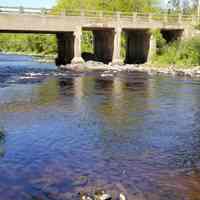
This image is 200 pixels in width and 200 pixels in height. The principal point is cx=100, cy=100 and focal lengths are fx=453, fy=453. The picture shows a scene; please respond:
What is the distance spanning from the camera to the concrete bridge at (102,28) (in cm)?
4866

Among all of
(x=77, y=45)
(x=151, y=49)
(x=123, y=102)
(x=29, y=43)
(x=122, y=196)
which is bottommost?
(x=29, y=43)

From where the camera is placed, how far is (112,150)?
16.5 m

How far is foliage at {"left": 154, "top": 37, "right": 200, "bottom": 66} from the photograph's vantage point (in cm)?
5321

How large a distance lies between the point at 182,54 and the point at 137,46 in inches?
363

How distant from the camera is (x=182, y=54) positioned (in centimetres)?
A: 5497

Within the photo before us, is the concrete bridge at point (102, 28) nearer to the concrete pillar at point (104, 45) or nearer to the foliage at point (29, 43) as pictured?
the concrete pillar at point (104, 45)

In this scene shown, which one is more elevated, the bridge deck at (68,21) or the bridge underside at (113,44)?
the bridge deck at (68,21)

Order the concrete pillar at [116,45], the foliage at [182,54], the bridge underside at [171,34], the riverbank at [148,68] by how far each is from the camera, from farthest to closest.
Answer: the bridge underside at [171,34] < the concrete pillar at [116,45] < the foliage at [182,54] < the riverbank at [148,68]

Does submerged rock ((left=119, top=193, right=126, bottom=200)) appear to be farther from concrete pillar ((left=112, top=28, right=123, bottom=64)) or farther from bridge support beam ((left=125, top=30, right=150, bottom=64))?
bridge support beam ((left=125, top=30, right=150, bottom=64))

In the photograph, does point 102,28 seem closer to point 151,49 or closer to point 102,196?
point 151,49

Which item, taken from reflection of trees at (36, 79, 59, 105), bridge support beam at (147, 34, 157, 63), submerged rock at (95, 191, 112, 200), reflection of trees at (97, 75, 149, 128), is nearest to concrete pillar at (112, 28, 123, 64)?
bridge support beam at (147, 34, 157, 63)

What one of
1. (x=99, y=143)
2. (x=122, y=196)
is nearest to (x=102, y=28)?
(x=99, y=143)

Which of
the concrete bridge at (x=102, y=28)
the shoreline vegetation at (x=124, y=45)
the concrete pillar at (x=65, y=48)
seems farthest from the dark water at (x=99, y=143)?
the concrete pillar at (x=65, y=48)

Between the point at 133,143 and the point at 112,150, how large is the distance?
51.2 inches
